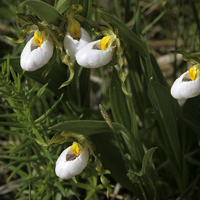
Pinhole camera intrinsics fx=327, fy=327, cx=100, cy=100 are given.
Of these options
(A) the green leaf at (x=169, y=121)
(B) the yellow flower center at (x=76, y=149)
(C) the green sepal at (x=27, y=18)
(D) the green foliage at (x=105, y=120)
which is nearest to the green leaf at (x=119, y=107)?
(D) the green foliage at (x=105, y=120)

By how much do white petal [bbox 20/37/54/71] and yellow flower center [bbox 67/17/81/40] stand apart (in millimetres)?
105

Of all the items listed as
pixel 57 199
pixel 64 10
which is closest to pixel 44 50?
pixel 64 10

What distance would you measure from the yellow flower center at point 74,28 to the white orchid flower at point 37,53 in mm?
104

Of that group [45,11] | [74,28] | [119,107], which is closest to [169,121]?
[119,107]

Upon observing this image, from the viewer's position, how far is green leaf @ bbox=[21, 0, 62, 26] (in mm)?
1128

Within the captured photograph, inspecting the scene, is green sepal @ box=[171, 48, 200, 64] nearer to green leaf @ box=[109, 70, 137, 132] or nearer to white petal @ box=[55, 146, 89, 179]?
green leaf @ box=[109, 70, 137, 132]

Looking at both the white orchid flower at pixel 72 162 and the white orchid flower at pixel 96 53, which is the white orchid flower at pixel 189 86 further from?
the white orchid flower at pixel 72 162

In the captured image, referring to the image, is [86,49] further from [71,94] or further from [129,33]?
[71,94]

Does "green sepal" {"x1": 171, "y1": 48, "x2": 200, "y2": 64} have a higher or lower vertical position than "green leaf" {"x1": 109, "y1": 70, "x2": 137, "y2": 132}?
higher

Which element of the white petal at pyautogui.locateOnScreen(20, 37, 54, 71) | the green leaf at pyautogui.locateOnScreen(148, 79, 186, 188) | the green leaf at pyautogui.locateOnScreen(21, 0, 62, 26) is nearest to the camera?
the green leaf at pyautogui.locateOnScreen(21, 0, 62, 26)

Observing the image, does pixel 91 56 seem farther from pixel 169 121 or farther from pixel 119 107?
pixel 169 121

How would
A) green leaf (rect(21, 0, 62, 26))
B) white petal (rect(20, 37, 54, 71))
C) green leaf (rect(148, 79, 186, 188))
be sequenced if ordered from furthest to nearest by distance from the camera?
green leaf (rect(148, 79, 186, 188)), white petal (rect(20, 37, 54, 71)), green leaf (rect(21, 0, 62, 26))

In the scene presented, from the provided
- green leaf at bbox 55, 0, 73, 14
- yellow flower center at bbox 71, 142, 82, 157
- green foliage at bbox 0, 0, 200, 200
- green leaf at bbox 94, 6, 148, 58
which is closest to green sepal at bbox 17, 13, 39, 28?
green foliage at bbox 0, 0, 200, 200

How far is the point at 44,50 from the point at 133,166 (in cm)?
64
